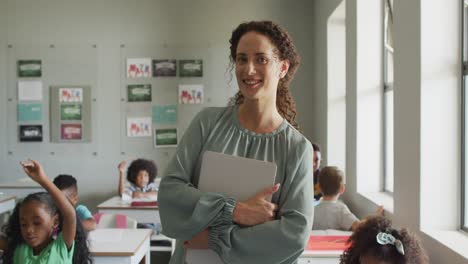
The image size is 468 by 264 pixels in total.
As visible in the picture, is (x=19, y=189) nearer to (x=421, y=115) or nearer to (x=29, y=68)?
(x=29, y=68)

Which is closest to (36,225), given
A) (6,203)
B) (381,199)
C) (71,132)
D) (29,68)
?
(381,199)

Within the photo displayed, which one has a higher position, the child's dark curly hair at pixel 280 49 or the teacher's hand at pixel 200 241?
the child's dark curly hair at pixel 280 49

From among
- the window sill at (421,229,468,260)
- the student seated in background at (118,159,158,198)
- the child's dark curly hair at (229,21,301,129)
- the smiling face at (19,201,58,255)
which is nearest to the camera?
the child's dark curly hair at (229,21,301,129)

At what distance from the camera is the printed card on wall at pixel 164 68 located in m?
5.85

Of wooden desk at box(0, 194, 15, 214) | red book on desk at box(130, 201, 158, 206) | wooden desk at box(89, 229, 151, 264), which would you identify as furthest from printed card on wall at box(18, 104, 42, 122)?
wooden desk at box(89, 229, 151, 264)

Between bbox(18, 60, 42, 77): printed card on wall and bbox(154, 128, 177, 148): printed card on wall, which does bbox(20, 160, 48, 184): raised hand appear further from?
bbox(18, 60, 42, 77): printed card on wall

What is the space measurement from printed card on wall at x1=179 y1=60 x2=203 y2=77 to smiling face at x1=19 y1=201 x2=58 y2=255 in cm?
375

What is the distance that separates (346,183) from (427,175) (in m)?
1.92

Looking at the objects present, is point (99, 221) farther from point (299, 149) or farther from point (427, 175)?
point (299, 149)

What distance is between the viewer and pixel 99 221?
12.0ft

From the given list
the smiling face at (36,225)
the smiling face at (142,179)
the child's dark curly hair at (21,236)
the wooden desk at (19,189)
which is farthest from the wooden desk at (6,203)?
the smiling face at (36,225)

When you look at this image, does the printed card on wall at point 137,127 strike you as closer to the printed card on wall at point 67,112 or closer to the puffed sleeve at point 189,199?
the printed card on wall at point 67,112

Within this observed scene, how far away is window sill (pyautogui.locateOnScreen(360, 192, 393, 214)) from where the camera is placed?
10.5 feet

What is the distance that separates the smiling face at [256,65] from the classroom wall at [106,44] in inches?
181
